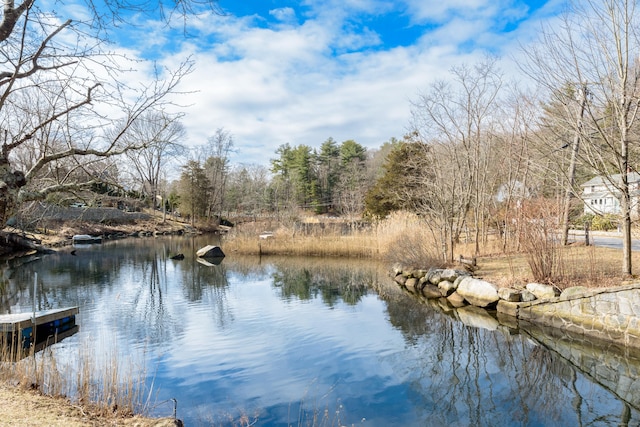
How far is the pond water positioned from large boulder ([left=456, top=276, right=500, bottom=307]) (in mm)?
861

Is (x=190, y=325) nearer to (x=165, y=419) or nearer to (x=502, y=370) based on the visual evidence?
(x=165, y=419)

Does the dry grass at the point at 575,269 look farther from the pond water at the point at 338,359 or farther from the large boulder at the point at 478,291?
the pond water at the point at 338,359

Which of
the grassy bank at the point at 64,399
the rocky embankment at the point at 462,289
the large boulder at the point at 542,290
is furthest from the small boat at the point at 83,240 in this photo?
the large boulder at the point at 542,290

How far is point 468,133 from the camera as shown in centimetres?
1355

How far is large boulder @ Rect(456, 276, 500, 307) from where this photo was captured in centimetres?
874

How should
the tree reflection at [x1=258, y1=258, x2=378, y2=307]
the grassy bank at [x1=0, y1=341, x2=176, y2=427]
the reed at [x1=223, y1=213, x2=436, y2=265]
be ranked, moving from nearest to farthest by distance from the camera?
the grassy bank at [x1=0, y1=341, x2=176, y2=427], the tree reflection at [x1=258, y1=258, x2=378, y2=307], the reed at [x1=223, y1=213, x2=436, y2=265]

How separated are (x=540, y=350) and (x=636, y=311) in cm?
144

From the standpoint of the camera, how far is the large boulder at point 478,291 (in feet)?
28.7

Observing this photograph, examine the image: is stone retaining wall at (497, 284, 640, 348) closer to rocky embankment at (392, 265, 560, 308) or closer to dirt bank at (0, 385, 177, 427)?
rocky embankment at (392, 265, 560, 308)

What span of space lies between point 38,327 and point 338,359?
5.03 m

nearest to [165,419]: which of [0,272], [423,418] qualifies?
[423,418]

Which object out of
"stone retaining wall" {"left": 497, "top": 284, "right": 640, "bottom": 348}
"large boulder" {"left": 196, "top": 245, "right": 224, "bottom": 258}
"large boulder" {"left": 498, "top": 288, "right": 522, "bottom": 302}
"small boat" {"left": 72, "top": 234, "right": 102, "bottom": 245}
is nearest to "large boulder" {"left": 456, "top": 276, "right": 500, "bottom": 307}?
"large boulder" {"left": 498, "top": 288, "right": 522, "bottom": 302}

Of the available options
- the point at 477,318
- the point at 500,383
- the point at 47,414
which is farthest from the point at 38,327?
the point at 477,318

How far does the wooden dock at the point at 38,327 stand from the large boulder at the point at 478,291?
7.79 metres
